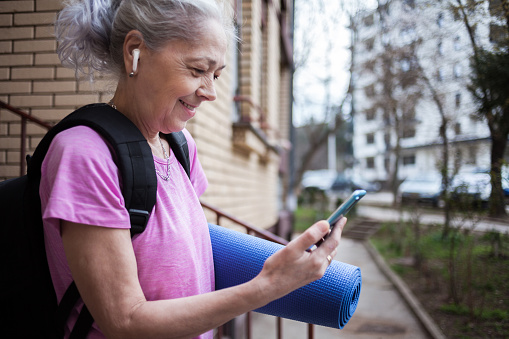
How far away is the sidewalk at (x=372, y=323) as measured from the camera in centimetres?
536

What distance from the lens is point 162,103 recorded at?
3.42 feet

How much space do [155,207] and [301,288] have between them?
52 centimetres

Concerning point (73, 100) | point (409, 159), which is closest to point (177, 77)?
point (73, 100)

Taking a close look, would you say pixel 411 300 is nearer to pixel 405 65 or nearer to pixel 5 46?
pixel 405 65

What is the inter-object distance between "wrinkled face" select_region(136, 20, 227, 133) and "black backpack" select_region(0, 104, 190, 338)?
10 centimetres

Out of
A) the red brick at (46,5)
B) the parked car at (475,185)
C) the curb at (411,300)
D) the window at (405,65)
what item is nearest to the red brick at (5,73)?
the red brick at (46,5)

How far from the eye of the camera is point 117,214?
0.84 m

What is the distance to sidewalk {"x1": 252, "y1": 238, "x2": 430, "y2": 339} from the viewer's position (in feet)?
17.6

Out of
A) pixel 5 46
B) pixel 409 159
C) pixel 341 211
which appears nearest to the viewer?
pixel 341 211

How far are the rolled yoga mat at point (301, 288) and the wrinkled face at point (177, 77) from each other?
1.45 ft

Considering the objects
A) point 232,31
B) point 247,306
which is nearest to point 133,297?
point 247,306

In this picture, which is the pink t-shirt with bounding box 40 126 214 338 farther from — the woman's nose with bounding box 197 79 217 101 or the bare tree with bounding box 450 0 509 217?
the bare tree with bounding box 450 0 509 217

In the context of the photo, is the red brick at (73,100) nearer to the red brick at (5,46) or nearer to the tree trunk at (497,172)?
the red brick at (5,46)

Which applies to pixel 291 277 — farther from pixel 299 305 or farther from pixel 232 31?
pixel 232 31
